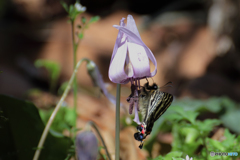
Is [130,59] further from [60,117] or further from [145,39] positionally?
[145,39]

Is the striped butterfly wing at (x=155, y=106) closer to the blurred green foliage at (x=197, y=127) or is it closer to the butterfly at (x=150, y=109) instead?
the butterfly at (x=150, y=109)

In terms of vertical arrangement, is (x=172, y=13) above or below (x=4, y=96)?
above

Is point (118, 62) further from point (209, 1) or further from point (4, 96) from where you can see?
point (209, 1)

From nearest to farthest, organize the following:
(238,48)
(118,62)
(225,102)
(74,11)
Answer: (118,62), (74,11), (225,102), (238,48)

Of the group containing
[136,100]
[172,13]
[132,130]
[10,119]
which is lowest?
[132,130]

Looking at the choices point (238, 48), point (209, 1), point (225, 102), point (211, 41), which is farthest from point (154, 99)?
point (209, 1)

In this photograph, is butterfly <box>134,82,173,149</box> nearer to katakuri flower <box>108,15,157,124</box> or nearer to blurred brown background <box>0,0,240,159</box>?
katakuri flower <box>108,15,157,124</box>

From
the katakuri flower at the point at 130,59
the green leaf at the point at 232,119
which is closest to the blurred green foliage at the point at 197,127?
the green leaf at the point at 232,119
